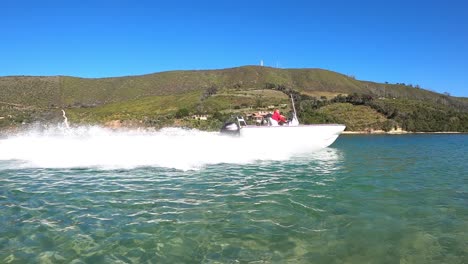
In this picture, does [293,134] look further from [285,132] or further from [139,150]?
[139,150]

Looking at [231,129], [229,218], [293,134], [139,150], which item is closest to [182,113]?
[231,129]

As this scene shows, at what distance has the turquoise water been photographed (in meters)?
6.59

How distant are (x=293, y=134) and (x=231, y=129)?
13.5ft

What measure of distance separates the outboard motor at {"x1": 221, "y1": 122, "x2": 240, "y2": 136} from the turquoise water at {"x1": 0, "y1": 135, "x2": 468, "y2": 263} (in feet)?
33.6

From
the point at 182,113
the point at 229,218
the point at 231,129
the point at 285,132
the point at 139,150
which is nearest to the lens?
the point at 229,218

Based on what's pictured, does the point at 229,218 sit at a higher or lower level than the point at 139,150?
lower

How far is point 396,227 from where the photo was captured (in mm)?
8109

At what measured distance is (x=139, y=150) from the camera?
22.4m

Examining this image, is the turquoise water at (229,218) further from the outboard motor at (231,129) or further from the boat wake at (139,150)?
the outboard motor at (231,129)

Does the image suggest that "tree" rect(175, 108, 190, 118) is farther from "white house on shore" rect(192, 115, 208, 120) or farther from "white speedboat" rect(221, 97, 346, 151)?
"white speedboat" rect(221, 97, 346, 151)

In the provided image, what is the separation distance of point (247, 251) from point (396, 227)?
353 cm

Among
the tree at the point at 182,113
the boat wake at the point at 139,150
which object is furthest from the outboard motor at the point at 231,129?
the tree at the point at 182,113

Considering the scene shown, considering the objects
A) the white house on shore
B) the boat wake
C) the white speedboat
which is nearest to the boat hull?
the white speedboat

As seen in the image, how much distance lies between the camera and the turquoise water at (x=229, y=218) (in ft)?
21.6
